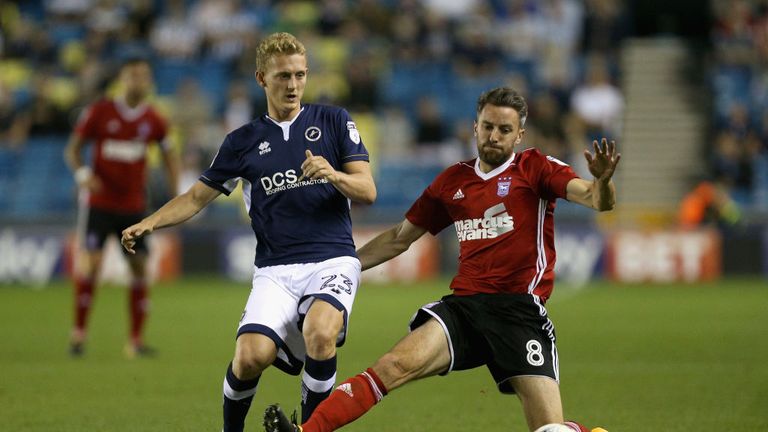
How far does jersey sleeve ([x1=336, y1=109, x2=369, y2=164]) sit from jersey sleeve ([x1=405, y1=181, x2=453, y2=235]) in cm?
39

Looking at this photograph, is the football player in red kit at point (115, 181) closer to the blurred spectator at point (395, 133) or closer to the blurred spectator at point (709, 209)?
the blurred spectator at point (395, 133)

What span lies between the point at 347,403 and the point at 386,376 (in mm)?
238

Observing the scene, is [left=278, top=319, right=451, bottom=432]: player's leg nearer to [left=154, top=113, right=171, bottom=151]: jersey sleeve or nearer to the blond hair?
the blond hair

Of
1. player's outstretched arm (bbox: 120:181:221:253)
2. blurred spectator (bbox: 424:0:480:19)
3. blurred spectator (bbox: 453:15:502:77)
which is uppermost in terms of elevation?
blurred spectator (bbox: 424:0:480:19)

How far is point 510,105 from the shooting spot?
6035mm

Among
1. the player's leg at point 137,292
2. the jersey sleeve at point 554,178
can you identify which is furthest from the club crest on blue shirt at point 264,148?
the player's leg at point 137,292

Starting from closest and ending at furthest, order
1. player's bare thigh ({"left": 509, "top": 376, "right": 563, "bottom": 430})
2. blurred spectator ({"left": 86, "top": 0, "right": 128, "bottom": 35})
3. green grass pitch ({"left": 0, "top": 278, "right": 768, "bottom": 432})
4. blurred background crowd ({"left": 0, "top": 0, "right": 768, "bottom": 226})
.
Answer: player's bare thigh ({"left": 509, "top": 376, "right": 563, "bottom": 430}) < green grass pitch ({"left": 0, "top": 278, "right": 768, "bottom": 432}) < blurred background crowd ({"left": 0, "top": 0, "right": 768, "bottom": 226}) < blurred spectator ({"left": 86, "top": 0, "right": 128, "bottom": 35})

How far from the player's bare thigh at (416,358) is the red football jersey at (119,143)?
18.7 feet

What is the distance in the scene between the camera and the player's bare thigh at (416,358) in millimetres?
5738

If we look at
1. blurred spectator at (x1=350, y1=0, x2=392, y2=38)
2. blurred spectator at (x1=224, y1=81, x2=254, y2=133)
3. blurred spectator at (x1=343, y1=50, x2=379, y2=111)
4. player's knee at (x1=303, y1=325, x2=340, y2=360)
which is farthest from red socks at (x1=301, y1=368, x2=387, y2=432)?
blurred spectator at (x1=350, y1=0, x2=392, y2=38)

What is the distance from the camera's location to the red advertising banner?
1875 centimetres

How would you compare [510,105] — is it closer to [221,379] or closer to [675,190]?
[221,379]

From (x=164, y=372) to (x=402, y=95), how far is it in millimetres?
13404

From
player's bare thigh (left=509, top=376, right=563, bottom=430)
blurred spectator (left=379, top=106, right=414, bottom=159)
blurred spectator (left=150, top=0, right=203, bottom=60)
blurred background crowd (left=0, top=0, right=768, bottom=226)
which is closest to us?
player's bare thigh (left=509, top=376, right=563, bottom=430)
